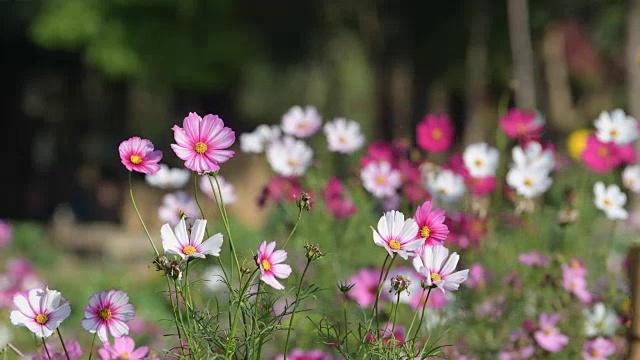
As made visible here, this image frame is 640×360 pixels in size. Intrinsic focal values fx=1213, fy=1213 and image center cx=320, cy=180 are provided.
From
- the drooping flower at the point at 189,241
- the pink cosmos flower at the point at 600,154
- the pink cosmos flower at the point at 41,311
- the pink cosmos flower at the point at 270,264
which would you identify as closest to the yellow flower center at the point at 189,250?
the drooping flower at the point at 189,241

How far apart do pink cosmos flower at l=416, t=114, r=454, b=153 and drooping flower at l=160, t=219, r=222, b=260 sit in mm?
1664

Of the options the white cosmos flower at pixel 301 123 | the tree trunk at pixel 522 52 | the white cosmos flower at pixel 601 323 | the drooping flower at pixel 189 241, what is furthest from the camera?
the tree trunk at pixel 522 52

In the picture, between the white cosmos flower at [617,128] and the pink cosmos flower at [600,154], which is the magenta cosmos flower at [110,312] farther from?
the pink cosmos flower at [600,154]

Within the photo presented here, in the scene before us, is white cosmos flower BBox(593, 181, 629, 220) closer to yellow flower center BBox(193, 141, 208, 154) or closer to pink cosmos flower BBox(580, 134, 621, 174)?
pink cosmos flower BBox(580, 134, 621, 174)

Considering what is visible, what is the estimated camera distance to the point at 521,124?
3371 millimetres

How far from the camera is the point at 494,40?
50.6 feet

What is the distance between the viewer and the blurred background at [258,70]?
14914mm

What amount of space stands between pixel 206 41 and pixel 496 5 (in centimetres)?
366

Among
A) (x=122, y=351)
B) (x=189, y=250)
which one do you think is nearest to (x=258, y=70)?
(x=122, y=351)

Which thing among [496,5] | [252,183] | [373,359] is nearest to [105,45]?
[252,183]

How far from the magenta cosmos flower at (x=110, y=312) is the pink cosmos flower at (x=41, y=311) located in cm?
4

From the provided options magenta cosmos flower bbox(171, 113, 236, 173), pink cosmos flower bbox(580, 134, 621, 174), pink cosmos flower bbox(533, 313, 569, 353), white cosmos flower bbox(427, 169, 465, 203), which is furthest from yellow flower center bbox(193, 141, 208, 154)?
pink cosmos flower bbox(580, 134, 621, 174)

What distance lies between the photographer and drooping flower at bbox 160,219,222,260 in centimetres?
183

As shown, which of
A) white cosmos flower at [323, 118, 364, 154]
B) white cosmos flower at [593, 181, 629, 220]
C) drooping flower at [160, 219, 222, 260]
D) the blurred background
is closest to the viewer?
drooping flower at [160, 219, 222, 260]
